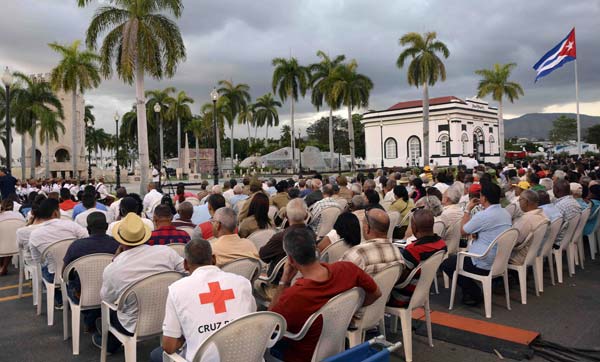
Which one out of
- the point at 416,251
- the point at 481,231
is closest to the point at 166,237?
the point at 416,251

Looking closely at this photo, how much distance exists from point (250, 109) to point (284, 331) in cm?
6481

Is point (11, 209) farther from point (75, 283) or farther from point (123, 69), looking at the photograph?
point (123, 69)

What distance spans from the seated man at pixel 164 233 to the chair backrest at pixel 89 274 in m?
0.61

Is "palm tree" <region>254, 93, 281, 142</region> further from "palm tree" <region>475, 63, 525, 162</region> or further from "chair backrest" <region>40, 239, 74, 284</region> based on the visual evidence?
"chair backrest" <region>40, 239, 74, 284</region>

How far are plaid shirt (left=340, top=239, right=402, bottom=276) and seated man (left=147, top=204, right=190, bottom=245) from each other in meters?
2.02

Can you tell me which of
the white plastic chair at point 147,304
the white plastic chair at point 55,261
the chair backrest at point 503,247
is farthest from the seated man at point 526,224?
the white plastic chair at point 55,261

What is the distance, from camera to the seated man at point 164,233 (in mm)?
4641

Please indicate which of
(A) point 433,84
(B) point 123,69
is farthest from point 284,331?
(A) point 433,84

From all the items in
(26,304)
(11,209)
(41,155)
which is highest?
(41,155)

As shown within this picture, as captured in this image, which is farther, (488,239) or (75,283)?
(488,239)

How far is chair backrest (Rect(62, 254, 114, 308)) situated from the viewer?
3969mm

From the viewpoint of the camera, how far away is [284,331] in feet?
8.46

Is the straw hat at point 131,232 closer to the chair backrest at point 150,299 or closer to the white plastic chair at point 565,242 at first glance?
the chair backrest at point 150,299

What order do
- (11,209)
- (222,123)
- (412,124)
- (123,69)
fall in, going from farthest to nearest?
(412,124), (222,123), (123,69), (11,209)
